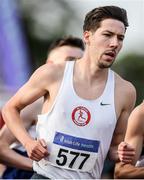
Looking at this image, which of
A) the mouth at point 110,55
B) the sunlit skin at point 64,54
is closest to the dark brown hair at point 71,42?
the sunlit skin at point 64,54

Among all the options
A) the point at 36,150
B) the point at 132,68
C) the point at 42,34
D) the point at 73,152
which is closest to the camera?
the point at 36,150

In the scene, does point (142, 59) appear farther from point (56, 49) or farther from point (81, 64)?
point (81, 64)

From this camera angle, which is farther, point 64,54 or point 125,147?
point 64,54

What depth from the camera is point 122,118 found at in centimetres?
348

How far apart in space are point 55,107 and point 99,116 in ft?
0.76

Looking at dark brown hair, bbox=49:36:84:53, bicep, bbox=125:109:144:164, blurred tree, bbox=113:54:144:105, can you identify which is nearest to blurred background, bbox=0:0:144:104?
blurred tree, bbox=113:54:144:105

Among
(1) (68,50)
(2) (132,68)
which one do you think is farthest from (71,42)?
(2) (132,68)

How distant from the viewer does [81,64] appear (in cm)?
356

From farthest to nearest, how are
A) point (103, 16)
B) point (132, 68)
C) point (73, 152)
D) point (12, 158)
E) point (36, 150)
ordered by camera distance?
1. point (132, 68)
2. point (12, 158)
3. point (103, 16)
4. point (73, 152)
5. point (36, 150)

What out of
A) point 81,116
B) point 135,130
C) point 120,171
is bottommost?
point 120,171

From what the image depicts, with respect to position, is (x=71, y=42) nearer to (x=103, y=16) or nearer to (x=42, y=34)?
(x=103, y=16)

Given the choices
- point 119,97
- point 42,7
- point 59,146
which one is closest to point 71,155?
point 59,146

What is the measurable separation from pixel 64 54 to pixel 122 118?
108cm

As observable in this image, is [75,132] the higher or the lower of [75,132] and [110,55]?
the lower
